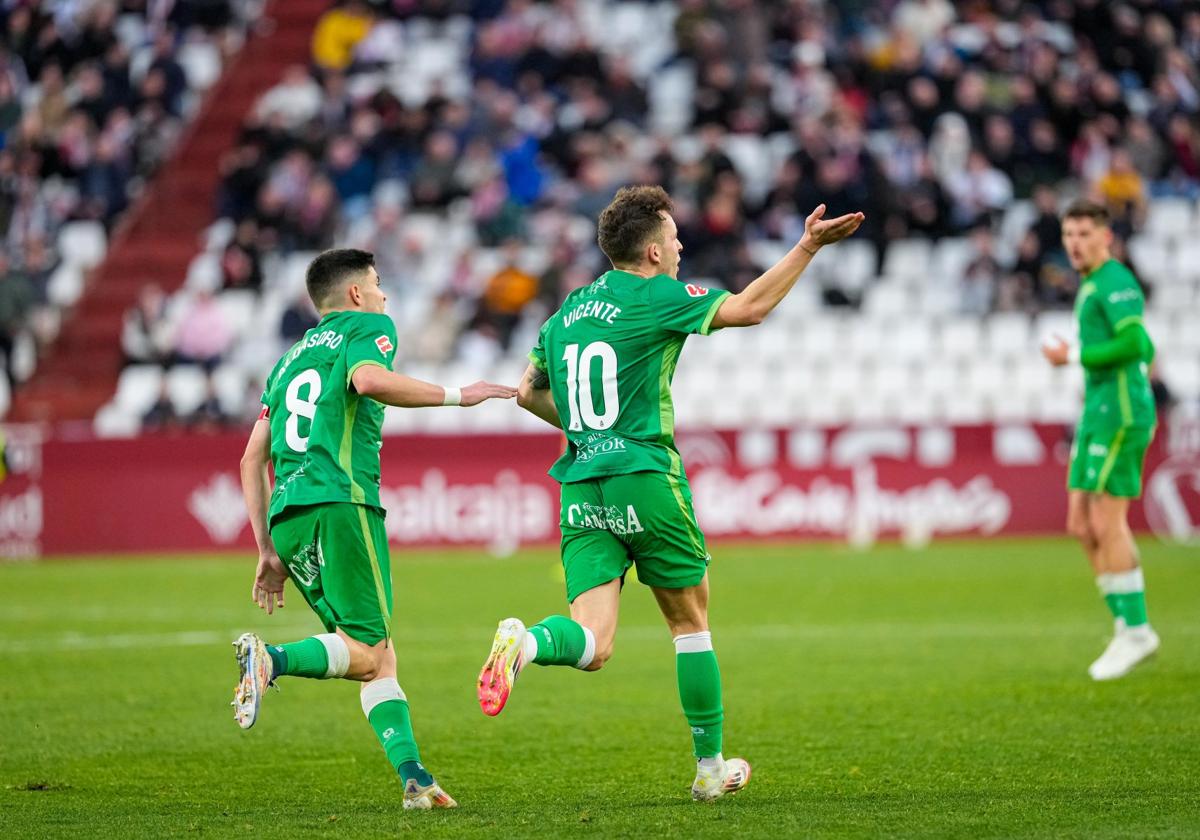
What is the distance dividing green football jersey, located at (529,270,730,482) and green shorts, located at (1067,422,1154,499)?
430cm

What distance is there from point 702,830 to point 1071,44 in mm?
19977

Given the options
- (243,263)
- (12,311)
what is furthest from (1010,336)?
(12,311)

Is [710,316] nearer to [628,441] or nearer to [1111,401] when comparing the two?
[628,441]

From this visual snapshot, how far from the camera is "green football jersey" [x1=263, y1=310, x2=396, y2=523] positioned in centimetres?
644

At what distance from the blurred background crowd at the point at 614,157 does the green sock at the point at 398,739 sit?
1559 cm

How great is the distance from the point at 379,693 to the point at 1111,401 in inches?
206

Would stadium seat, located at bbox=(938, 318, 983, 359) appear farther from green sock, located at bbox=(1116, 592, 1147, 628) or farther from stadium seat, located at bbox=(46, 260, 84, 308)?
stadium seat, located at bbox=(46, 260, 84, 308)

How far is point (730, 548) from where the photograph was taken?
1958cm

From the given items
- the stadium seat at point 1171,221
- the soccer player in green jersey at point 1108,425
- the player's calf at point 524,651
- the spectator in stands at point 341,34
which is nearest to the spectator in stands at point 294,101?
the spectator in stands at point 341,34

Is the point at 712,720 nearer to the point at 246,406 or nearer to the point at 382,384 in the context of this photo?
the point at 382,384

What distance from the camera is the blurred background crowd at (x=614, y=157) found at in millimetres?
22125

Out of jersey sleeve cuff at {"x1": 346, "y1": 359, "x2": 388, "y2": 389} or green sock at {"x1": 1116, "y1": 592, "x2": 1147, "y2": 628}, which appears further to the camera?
green sock at {"x1": 1116, "y1": 592, "x2": 1147, "y2": 628}

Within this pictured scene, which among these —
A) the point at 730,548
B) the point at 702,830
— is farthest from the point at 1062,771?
the point at 730,548

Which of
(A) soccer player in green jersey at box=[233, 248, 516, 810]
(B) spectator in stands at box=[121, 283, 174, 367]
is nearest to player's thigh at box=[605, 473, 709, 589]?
(A) soccer player in green jersey at box=[233, 248, 516, 810]
